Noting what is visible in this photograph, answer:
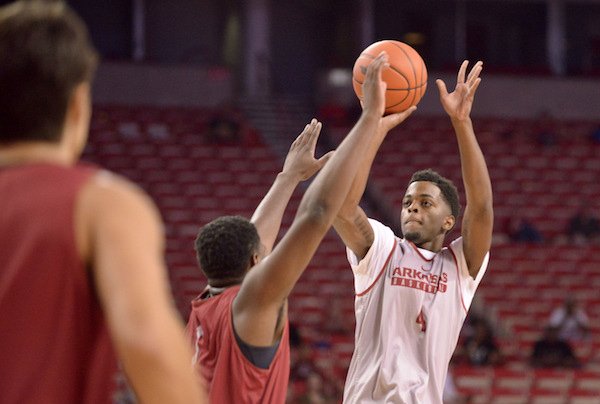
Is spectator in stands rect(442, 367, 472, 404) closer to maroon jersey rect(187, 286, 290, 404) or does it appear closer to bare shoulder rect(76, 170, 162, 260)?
maroon jersey rect(187, 286, 290, 404)

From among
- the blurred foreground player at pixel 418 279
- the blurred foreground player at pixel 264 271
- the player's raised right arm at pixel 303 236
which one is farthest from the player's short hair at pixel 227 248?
the blurred foreground player at pixel 418 279

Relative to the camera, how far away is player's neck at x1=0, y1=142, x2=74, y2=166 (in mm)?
1928

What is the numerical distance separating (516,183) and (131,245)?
16.0 meters

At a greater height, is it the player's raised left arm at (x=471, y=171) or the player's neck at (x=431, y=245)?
the player's raised left arm at (x=471, y=171)

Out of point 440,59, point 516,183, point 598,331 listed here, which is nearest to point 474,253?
point 598,331

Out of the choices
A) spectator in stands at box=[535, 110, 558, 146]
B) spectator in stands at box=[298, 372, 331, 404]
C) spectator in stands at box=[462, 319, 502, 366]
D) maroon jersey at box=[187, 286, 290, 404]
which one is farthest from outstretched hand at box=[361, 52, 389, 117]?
spectator in stands at box=[535, 110, 558, 146]

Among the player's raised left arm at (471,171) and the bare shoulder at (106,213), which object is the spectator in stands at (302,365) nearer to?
the player's raised left arm at (471,171)

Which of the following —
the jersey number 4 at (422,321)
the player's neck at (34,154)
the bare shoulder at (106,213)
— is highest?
the player's neck at (34,154)

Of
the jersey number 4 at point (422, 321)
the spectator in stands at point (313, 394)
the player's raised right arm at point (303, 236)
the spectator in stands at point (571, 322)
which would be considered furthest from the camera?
the spectator in stands at point (571, 322)

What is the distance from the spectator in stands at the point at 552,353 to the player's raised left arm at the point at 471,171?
8.34m

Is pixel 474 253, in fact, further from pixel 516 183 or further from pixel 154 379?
pixel 516 183

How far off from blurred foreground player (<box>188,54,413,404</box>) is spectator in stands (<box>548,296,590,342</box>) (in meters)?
9.97

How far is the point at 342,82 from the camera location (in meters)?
20.2

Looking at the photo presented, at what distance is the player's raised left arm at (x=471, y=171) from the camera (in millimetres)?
4277
